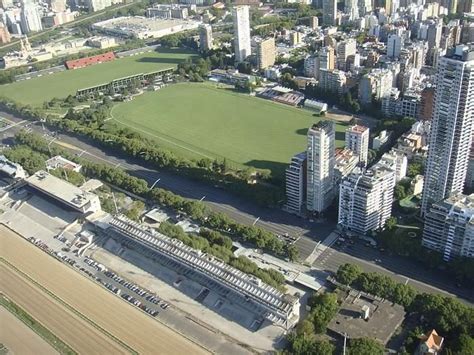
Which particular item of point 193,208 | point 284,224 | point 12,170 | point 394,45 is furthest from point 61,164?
point 394,45

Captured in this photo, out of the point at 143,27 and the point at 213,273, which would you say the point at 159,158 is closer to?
the point at 213,273

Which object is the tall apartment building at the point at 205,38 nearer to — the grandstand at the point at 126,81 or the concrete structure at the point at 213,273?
the grandstand at the point at 126,81

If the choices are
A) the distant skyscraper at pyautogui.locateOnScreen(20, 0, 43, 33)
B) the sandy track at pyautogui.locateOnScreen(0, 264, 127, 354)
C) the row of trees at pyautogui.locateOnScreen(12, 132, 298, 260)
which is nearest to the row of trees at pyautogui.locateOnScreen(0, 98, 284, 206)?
the row of trees at pyautogui.locateOnScreen(12, 132, 298, 260)

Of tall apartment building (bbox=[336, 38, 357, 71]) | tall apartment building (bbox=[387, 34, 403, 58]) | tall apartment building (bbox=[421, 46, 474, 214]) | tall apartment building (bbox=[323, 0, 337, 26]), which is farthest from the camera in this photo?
tall apartment building (bbox=[323, 0, 337, 26])

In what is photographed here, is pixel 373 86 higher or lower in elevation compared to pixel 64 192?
higher

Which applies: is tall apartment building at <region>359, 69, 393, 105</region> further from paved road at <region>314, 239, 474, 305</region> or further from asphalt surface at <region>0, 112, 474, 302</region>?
paved road at <region>314, 239, 474, 305</region>

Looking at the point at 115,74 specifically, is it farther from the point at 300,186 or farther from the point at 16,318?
the point at 16,318
